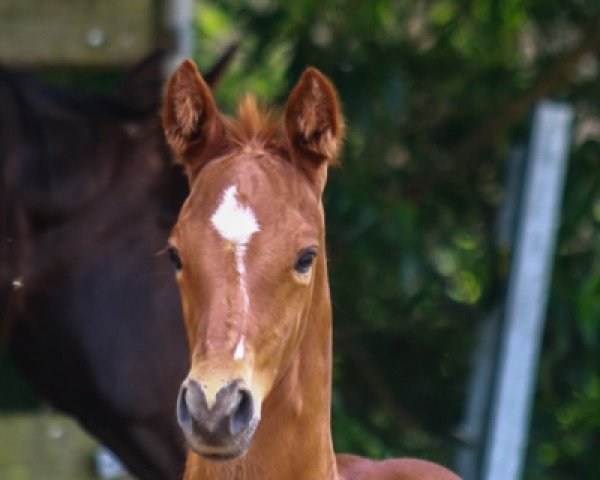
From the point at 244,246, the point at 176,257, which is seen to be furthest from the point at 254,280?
the point at 176,257

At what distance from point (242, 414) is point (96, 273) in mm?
1491

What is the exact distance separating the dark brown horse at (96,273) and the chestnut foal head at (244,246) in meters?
0.90

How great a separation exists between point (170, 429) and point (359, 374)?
68.4 inches

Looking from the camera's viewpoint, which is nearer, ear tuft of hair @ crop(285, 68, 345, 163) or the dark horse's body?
ear tuft of hair @ crop(285, 68, 345, 163)

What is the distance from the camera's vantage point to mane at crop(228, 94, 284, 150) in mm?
3012

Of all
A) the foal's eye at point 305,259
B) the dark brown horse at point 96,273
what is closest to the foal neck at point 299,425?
the foal's eye at point 305,259

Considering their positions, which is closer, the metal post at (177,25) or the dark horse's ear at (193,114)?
the dark horse's ear at (193,114)

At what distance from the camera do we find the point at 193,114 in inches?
119

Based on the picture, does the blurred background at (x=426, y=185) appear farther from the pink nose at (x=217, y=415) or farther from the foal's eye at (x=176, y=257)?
the pink nose at (x=217, y=415)

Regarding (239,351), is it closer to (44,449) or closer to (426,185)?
(44,449)

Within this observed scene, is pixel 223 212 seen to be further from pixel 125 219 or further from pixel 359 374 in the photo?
pixel 359 374

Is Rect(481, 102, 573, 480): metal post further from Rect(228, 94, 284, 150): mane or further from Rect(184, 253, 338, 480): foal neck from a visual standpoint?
Rect(228, 94, 284, 150): mane

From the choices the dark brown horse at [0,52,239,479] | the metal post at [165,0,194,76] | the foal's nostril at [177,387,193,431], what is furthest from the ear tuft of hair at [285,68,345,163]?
the metal post at [165,0,194,76]

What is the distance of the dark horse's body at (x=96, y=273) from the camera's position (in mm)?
3998
